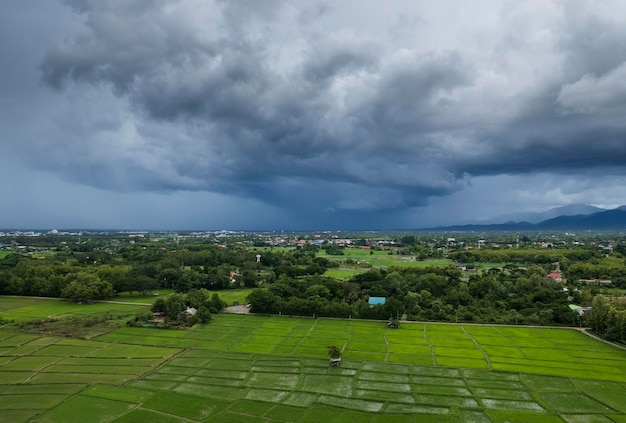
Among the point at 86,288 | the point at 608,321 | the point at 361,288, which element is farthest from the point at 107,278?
the point at 608,321

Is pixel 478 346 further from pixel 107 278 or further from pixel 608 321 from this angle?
pixel 107 278

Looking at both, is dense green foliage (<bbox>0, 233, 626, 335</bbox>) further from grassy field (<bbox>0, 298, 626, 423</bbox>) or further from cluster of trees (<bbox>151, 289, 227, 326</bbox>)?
grassy field (<bbox>0, 298, 626, 423</bbox>)

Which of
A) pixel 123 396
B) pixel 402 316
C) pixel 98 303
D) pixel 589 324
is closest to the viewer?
pixel 123 396

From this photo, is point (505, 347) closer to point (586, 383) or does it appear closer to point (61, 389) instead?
point (586, 383)

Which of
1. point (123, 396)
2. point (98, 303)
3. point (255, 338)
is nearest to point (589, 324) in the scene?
point (255, 338)

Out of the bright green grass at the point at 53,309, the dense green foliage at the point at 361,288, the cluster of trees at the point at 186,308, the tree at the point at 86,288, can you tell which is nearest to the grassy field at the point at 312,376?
the cluster of trees at the point at 186,308

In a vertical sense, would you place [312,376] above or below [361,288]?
below

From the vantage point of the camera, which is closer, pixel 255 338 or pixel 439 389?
pixel 439 389
